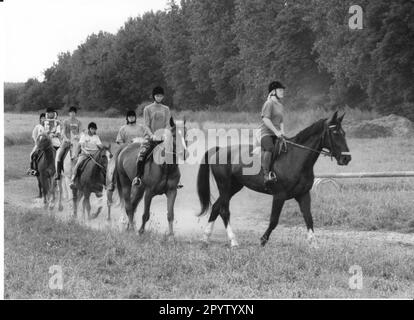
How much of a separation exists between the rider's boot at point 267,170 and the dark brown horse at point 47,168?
8205mm

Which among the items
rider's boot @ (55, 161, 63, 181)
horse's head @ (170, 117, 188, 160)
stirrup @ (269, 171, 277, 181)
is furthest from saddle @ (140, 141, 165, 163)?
rider's boot @ (55, 161, 63, 181)

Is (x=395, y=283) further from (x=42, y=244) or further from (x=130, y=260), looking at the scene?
(x=42, y=244)

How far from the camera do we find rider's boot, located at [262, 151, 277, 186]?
11.2m

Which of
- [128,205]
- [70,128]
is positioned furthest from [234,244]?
[70,128]

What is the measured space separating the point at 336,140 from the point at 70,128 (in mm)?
8251

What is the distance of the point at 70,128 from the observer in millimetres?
16844

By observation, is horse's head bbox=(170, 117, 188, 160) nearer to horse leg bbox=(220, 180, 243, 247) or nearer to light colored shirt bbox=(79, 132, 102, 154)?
horse leg bbox=(220, 180, 243, 247)

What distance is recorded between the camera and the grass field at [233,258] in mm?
8219

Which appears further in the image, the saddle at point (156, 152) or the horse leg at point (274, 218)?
the saddle at point (156, 152)

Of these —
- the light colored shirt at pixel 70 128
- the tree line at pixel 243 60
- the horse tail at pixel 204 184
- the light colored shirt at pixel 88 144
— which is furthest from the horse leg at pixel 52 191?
the tree line at pixel 243 60

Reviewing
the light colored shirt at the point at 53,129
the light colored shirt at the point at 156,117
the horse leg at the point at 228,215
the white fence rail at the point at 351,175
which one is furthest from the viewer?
the light colored shirt at the point at 53,129

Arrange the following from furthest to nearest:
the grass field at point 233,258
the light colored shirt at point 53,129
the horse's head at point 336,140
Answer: the light colored shirt at point 53,129, the horse's head at point 336,140, the grass field at point 233,258

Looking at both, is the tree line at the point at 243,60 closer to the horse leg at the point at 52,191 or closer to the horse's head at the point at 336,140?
the horse leg at the point at 52,191

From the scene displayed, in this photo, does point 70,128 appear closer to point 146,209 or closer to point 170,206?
point 146,209
